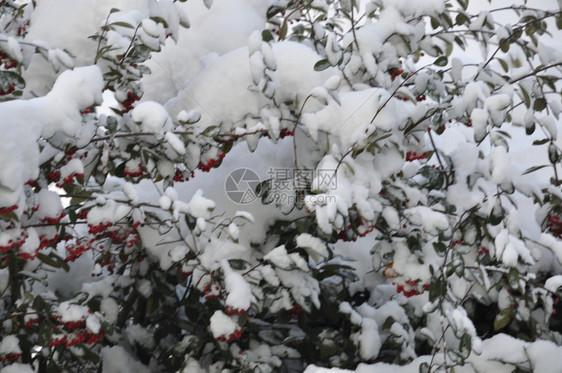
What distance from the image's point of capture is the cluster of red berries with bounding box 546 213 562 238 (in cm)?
212

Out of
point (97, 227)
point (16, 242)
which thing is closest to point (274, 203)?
point (97, 227)

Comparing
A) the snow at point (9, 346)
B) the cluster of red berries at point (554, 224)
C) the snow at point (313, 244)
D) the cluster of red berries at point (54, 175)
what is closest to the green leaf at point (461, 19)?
the cluster of red berries at point (554, 224)

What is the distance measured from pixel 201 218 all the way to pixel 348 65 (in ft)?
2.30

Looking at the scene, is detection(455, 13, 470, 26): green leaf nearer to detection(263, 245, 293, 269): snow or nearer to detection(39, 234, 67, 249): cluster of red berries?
detection(263, 245, 293, 269): snow

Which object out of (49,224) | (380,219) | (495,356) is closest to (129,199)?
(49,224)

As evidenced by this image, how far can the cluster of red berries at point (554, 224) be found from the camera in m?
2.12

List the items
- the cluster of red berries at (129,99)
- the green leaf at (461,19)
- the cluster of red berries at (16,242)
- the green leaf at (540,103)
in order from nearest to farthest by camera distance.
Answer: the cluster of red berries at (16,242)
the cluster of red berries at (129,99)
the green leaf at (540,103)
the green leaf at (461,19)

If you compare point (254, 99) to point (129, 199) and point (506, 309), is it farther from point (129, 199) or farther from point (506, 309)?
point (506, 309)

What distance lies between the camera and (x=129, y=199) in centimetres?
181

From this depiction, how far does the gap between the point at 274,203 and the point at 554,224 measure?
1.03 m

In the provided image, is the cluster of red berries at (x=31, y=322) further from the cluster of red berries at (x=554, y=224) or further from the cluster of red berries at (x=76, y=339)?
the cluster of red berries at (x=554, y=224)

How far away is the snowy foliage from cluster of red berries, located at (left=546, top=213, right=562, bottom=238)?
0.03 feet

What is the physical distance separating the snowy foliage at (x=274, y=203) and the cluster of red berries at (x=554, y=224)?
0.03ft

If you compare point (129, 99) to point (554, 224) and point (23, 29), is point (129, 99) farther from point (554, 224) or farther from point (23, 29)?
point (554, 224)
